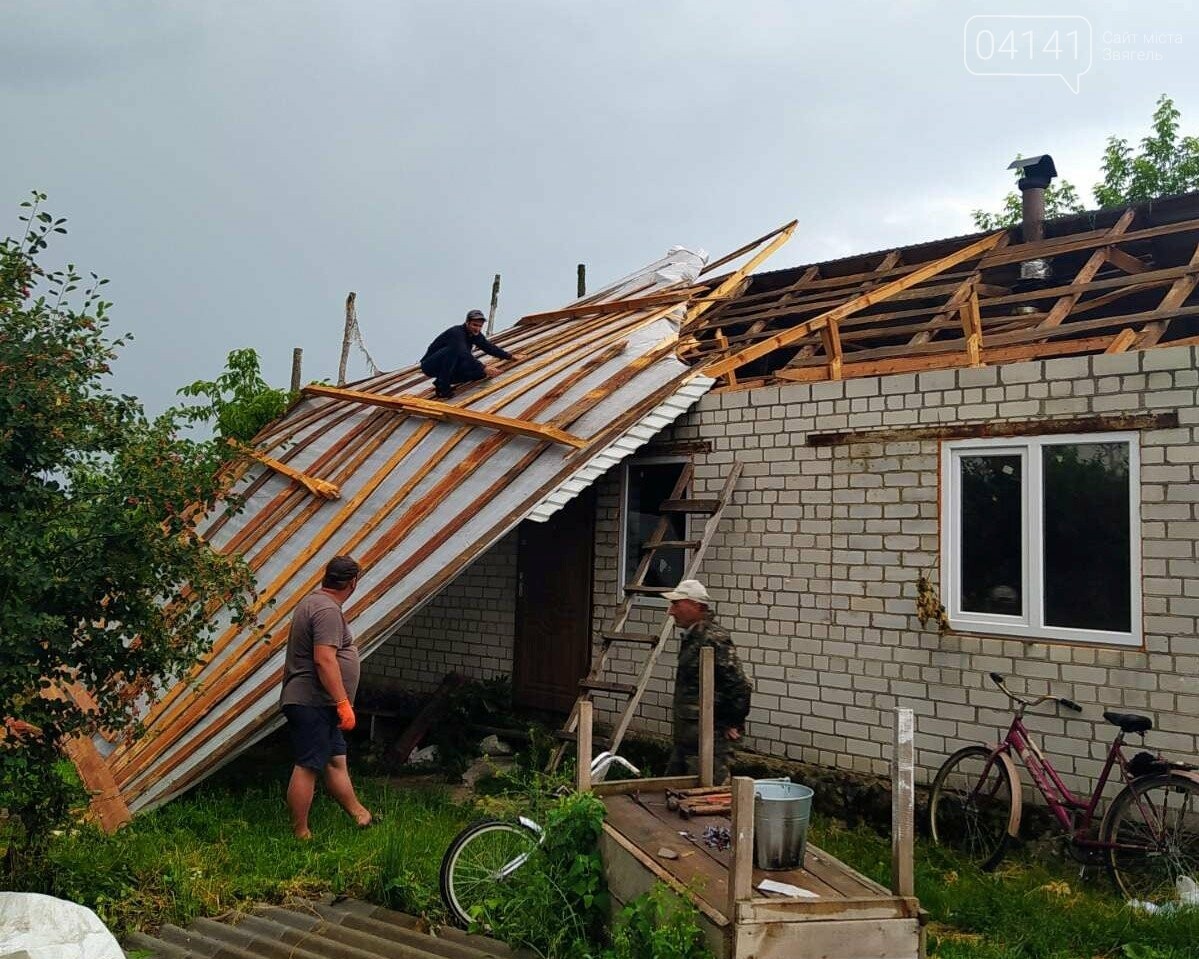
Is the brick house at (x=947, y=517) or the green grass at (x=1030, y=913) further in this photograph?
the brick house at (x=947, y=517)

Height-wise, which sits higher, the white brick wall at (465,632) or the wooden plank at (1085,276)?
the wooden plank at (1085,276)

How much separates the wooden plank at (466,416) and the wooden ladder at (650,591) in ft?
3.12

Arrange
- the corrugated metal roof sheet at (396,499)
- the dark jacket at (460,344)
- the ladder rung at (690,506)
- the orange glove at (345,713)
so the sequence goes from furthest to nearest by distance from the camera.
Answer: the dark jacket at (460,344) → the ladder rung at (690,506) → the corrugated metal roof sheet at (396,499) → the orange glove at (345,713)

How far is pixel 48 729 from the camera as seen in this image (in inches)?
176

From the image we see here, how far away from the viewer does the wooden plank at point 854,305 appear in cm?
761

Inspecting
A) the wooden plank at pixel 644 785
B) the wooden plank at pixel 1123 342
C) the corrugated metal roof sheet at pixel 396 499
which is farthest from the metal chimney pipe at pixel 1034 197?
the wooden plank at pixel 644 785

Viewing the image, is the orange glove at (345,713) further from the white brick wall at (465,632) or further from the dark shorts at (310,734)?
the white brick wall at (465,632)

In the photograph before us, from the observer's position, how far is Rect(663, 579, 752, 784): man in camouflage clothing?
5.21 m

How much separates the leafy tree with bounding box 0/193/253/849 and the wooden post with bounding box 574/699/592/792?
6.17 ft

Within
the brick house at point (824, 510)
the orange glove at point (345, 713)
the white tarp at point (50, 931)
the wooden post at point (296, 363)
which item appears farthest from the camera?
the wooden post at point (296, 363)

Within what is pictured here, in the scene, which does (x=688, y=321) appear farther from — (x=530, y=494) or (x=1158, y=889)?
(x=1158, y=889)

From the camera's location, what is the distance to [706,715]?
15.8 ft

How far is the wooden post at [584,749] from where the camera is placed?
4.45m

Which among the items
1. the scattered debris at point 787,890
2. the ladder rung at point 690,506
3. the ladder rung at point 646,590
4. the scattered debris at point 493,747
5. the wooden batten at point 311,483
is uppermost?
the wooden batten at point 311,483
